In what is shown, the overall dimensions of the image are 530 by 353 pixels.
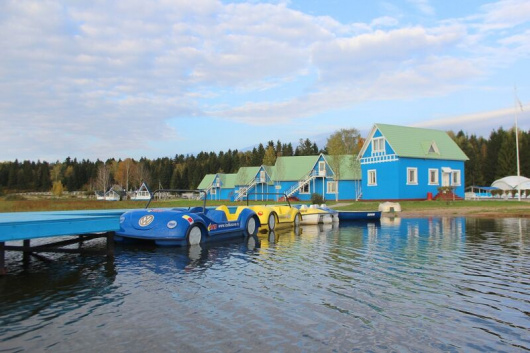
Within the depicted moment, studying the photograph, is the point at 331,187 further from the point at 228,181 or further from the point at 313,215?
the point at 313,215

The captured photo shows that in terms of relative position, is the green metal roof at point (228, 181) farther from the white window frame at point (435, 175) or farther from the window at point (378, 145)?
the white window frame at point (435, 175)

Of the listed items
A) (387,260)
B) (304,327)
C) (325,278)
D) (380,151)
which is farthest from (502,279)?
(380,151)

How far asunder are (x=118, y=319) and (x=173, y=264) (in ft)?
13.7

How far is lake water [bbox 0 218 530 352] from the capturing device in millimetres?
5129

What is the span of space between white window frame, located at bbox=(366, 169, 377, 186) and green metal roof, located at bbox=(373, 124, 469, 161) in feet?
12.6

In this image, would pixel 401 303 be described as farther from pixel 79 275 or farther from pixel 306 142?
pixel 306 142

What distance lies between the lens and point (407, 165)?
42.5 meters

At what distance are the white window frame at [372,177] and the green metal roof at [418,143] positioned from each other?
383cm

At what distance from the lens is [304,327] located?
18.5 feet

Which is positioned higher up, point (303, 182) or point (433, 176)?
point (433, 176)

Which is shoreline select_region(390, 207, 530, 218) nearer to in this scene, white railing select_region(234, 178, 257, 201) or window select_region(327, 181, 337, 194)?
window select_region(327, 181, 337, 194)

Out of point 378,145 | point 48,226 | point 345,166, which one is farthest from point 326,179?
point 48,226

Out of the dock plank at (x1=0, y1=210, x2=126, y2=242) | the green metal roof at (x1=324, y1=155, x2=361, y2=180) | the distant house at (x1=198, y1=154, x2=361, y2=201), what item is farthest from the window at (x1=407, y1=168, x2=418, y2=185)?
the dock plank at (x1=0, y1=210, x2=126, y2=242)

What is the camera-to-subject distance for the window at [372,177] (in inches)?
1765
